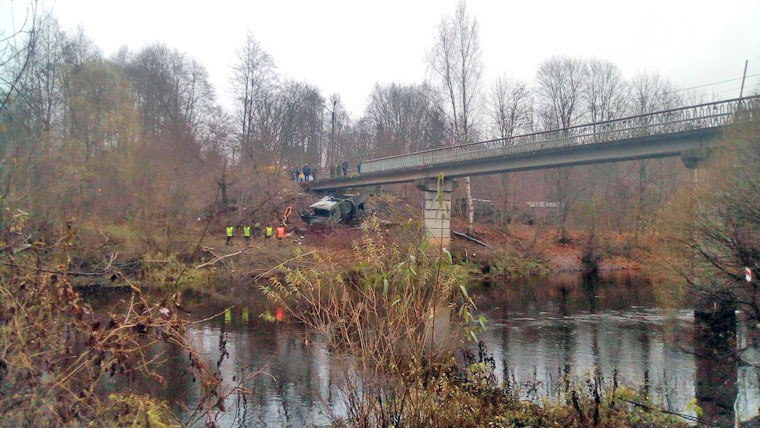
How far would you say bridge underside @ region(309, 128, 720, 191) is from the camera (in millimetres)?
24500

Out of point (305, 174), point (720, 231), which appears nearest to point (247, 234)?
point (305, 174)

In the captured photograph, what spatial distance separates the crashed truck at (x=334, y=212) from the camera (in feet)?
125

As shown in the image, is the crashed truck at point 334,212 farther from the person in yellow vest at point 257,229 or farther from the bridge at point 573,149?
the person in yellow vest at point 257,229

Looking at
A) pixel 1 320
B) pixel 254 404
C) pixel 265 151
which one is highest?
pixel 265 151

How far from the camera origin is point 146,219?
24.0m

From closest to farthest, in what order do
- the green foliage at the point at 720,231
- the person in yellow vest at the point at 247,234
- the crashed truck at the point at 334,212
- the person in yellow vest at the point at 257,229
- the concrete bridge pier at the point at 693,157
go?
the green foliage at the point at 720,231, the concrete bridge pier at the point at 693,157, the person in yellow vest at the point at 247,234, the person in yellow vest at the point at 257,229, the crashed truck at the point at 334,212

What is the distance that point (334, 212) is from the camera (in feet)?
128

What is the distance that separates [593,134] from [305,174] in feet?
82.0

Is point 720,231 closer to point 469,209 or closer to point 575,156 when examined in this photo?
point 575,156

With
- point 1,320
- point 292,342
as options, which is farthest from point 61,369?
point 292,342

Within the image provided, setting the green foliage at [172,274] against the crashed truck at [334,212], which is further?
the crashed truck at [334,212]

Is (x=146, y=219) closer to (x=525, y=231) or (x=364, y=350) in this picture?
(x=364, y=350)

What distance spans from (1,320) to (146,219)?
20.3 meters

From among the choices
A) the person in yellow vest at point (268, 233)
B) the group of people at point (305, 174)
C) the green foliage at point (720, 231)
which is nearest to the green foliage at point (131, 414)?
the green foliage at point (720, 231)
